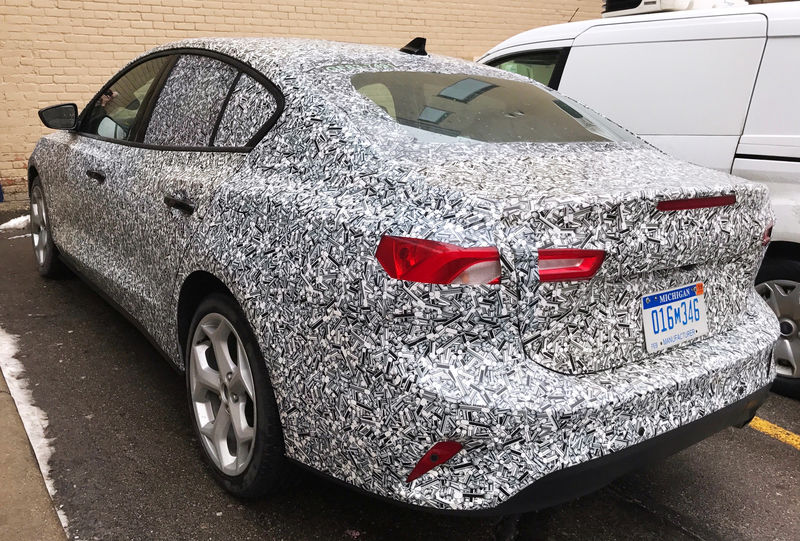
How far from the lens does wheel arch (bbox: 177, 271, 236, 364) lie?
262cm

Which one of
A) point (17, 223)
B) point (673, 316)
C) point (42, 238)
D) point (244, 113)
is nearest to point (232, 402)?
point (244, 113)

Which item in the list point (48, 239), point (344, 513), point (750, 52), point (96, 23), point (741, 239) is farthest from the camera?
point (96, 23)

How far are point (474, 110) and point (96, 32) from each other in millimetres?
6627

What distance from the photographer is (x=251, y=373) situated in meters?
2.40

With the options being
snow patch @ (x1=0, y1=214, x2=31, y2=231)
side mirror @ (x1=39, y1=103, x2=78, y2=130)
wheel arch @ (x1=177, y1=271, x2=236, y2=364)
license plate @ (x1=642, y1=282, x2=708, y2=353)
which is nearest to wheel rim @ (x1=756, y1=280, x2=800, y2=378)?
license plate @ (x1=642, y1=282, x2=708, y2=353)

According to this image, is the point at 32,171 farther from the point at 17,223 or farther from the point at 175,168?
the point at 175,168

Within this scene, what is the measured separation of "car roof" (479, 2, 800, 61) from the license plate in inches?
78.5

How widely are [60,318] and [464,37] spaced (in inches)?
301

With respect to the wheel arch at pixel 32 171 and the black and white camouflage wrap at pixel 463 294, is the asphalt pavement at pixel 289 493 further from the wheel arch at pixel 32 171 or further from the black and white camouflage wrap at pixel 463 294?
the wheel arch at pixel 32 171

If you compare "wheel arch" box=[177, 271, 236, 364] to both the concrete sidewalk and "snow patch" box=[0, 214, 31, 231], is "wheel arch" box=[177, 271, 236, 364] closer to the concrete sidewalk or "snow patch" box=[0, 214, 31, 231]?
the concrete sidewalk

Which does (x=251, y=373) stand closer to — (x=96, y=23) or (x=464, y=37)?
(x=96, y=23)

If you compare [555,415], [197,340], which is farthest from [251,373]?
[555,415]

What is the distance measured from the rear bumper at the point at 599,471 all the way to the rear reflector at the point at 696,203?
637mm

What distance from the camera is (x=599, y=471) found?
1960mm
